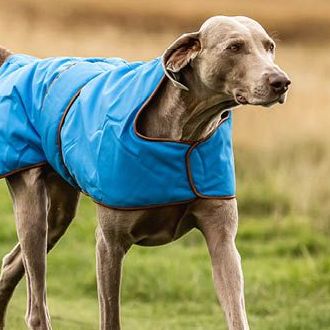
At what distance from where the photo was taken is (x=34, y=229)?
28.3 feet

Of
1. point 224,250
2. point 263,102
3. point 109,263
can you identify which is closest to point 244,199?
point 109,263

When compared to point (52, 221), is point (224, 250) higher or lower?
higher

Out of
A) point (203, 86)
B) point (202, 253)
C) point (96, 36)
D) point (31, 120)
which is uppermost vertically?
point (203, 86)

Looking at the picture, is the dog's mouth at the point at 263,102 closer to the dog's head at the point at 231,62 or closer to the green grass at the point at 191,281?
the dog's head at the point at 231,62

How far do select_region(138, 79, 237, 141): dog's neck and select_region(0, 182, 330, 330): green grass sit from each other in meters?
2.49

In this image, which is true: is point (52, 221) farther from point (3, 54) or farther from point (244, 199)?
point (244, 199)

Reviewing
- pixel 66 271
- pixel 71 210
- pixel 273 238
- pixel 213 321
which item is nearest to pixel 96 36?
pixel 273 238

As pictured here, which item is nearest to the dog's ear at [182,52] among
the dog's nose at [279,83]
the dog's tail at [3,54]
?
the dog's nose at [279,83]

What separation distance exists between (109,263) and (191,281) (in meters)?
4.48

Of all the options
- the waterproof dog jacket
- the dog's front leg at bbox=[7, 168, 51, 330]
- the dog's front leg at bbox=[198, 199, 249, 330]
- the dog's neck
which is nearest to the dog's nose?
the dog's neck

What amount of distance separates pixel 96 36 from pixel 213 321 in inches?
458

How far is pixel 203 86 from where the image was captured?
24.9ft

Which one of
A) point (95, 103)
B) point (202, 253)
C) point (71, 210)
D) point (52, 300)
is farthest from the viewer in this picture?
point (202, 253)

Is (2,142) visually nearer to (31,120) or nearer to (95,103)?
(31,120)
